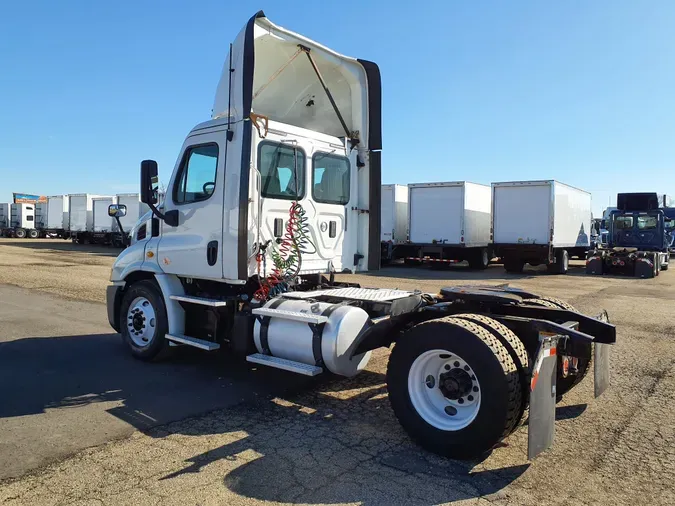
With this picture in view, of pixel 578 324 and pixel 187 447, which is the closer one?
pixel 187 447

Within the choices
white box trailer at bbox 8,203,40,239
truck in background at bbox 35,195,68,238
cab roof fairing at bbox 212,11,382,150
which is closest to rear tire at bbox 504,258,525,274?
cab roof fairing at bbox 212,11,382,150

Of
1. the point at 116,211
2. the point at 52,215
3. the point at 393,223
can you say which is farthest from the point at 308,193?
the point at 52,215

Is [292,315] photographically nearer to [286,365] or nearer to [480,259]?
[286,365]

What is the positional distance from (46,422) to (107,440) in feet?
2.66

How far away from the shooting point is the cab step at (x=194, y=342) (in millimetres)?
5902

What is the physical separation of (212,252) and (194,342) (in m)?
1.06

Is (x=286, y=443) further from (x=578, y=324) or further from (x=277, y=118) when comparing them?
(x=277, y=118)

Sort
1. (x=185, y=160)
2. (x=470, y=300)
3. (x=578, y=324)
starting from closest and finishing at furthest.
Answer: (x=578, y=324), (x=470, y=300), (x=185, y=160)

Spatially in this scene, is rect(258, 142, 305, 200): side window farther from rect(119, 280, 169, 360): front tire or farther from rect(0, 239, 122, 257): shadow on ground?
rect(0, 239, 122, 257): shadow on ground

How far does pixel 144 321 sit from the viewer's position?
22.0 ft

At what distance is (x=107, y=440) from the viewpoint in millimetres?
4301

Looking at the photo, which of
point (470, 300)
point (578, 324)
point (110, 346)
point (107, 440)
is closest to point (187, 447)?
point (107, 440)

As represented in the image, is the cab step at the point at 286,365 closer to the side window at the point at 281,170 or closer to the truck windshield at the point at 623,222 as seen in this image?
the side window at the point at 281,170

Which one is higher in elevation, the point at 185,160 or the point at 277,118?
the point at 277,118
